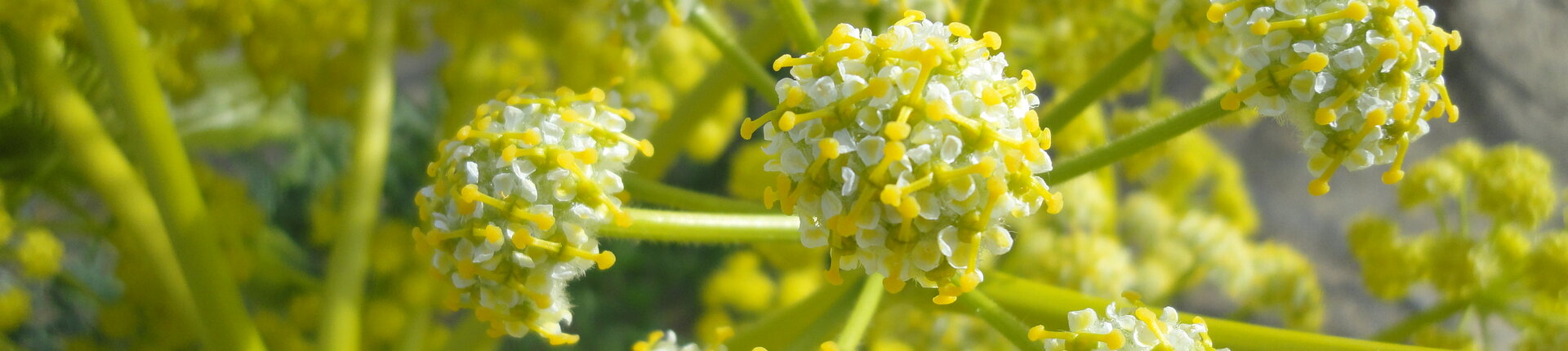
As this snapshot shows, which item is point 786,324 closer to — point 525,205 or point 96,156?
point 525,205

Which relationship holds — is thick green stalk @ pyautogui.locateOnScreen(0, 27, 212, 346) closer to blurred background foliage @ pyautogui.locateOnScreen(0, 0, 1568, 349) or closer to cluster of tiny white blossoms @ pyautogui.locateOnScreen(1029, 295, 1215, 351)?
blurred background foliage @ pyautogui.locateOnScreen(0, 0, 1568, 349)

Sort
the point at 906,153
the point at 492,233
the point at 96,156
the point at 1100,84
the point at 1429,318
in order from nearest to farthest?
1. the point at 906,153
2. the point at 492,233
3. the point at 1100,84
4. the point at 96,156
5. the point at 1429,318

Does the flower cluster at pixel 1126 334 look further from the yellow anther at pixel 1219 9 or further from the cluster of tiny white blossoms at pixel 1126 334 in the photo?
the yellow anther at pixel 1219 9

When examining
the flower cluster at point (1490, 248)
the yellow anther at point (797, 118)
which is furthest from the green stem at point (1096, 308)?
the flower cluster at point (1490, 248)

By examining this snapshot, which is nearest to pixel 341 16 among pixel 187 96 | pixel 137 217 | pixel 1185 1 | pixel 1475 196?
pixel 187 96

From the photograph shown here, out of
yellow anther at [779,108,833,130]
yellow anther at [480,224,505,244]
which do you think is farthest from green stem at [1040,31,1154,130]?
yellow anther at [480,224,505,244]

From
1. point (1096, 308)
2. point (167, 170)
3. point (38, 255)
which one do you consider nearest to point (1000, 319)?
point (1096, 308)
